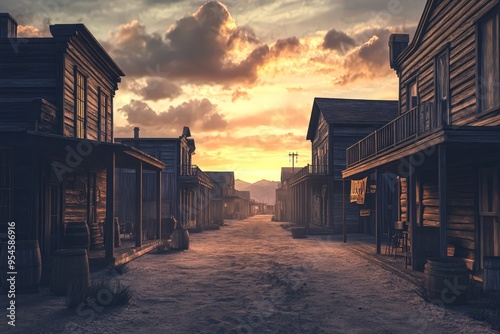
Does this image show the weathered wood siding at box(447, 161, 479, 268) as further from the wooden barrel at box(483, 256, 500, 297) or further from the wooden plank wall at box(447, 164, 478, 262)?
the wooden barrel at box(483, 256, 500, 297)

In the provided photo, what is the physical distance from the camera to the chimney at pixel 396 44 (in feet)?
53.9

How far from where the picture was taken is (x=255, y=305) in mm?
7922

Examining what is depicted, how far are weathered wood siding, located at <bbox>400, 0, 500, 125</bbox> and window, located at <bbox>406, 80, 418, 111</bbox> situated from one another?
0.54 m

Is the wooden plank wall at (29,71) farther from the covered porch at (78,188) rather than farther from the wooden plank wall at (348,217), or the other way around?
the wooden plank wall at (348,217)

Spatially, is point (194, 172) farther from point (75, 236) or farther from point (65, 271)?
point (65, 271)

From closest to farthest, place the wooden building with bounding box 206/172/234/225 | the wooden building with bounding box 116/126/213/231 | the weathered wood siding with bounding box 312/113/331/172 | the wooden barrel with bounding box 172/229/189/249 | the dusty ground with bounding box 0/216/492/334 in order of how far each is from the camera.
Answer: the dusty ground with bounding box 0/216/492/334, the wooden barrel with bounding box 172/229/189/249, the wooden building with bounding box 116/126/213/231, the weathered wood siding with bounding box 312/113/331/172, the wooden building with bounding box 206/172/234/225

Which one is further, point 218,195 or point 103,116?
point 218,195

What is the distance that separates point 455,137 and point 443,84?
441cm

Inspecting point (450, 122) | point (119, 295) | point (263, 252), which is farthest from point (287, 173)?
point (119, 295)

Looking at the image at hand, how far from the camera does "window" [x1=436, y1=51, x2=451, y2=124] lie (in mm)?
11789

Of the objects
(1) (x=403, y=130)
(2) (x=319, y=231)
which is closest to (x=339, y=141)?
(2) (x=319, y=231)

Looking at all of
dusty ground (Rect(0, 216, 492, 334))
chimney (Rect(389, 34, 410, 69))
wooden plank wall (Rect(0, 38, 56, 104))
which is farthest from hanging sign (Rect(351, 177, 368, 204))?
wooden plank wall (Rect(0, 38, 56, 104))

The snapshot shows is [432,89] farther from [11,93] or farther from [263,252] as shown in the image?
[11,93]

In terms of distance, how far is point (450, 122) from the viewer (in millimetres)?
11703
